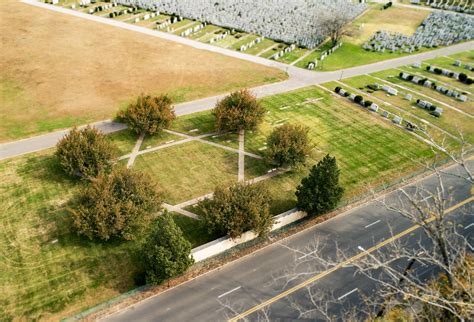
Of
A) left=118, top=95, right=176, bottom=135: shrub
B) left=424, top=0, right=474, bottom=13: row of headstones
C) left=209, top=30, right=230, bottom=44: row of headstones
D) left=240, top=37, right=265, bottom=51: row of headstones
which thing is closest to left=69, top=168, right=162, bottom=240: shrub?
left=118, top=95, right=176, bottom=135: shrub

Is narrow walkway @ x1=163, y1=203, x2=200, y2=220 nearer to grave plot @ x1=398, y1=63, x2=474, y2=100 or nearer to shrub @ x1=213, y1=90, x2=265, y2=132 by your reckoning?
shrub @ x1=213, y1=90, x2=265, y2=132

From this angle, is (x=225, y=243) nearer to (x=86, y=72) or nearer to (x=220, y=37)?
(x=86, y=72)

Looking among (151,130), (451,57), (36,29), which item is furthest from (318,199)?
(36,29)

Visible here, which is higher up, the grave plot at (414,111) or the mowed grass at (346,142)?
the grave plot at (414,111)

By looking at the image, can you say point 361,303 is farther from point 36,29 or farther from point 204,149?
point 36,29

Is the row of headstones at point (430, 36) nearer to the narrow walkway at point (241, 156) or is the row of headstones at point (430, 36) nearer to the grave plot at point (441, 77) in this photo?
the grave plot at point (441, 77)

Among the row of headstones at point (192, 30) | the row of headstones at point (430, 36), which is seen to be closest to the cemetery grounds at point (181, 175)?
the row of headstones at point (430, 36)

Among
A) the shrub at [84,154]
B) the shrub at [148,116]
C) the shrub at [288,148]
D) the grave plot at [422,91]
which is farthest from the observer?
the grave plot at [422,91]
